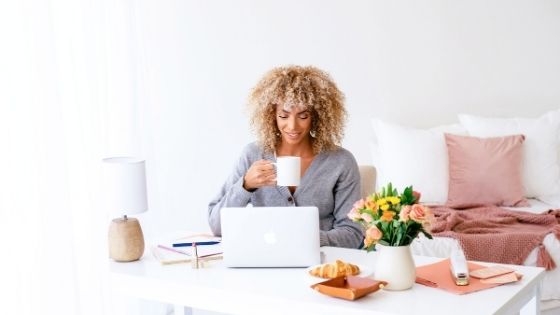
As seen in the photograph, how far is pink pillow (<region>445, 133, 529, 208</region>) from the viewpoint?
3469 millimetres

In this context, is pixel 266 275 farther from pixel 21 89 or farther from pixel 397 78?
pixel 397 78

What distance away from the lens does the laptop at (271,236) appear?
1.83 m

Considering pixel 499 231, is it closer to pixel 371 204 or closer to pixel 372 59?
pixel 372 59

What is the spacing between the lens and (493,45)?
394cm

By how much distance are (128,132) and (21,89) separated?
1.14m

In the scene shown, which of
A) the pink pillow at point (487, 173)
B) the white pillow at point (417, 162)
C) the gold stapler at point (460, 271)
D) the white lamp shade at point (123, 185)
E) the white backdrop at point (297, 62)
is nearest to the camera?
the gold stapler at point (460, 271)

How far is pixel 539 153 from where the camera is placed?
11.8 ft

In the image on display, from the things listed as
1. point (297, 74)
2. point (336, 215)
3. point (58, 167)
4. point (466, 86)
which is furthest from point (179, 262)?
point (466, 86)

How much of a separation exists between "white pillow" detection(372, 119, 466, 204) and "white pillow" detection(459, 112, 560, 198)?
12.0 inches

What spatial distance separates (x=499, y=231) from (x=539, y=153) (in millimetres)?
764

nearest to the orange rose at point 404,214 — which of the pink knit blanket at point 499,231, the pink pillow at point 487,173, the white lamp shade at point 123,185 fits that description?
the white lamp shade at point 123,185

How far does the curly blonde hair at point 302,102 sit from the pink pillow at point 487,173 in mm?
1251

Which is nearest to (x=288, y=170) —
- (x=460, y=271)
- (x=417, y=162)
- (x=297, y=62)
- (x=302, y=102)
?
(x=302, y=102)

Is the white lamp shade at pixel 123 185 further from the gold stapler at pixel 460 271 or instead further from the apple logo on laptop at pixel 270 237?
the gold stapler at pixel 460 271
